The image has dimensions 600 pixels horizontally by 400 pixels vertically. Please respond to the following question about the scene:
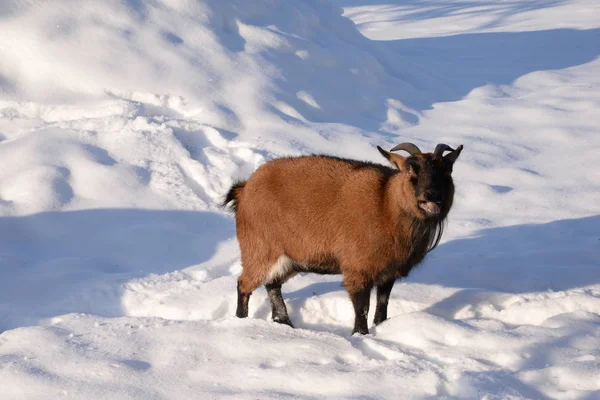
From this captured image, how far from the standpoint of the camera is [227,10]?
13.8 metres

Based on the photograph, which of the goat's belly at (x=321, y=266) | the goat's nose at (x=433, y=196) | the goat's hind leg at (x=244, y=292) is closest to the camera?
the goat's nose at (x=433, y=196)

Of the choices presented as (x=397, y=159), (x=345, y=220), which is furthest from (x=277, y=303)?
(x=397, y=159)

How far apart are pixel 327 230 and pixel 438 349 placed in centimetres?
136

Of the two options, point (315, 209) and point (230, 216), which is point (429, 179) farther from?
point (230, 216)


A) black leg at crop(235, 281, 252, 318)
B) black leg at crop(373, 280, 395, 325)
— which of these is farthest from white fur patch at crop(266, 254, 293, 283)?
black leg at crop(373, 280, 395, 325)

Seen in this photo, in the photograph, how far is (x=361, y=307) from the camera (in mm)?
6242

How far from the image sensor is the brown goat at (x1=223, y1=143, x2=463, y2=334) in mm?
6035

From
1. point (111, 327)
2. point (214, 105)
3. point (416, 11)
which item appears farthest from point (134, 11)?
point (416, 11)

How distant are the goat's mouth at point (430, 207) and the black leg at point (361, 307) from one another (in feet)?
2.63

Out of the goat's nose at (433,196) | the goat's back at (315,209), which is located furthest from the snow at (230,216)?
the goat's nose at (433,196)

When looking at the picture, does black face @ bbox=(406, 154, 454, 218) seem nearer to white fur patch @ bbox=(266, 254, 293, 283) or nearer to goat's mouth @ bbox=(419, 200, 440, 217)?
goat's mouth @ bbox=(419, 200, 440, 217)

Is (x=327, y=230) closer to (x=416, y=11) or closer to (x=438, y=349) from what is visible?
(x=438, y=349)

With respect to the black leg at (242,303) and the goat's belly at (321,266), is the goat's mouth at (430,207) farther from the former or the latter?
the black leg at (242,303)

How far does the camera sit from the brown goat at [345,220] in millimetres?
6035
